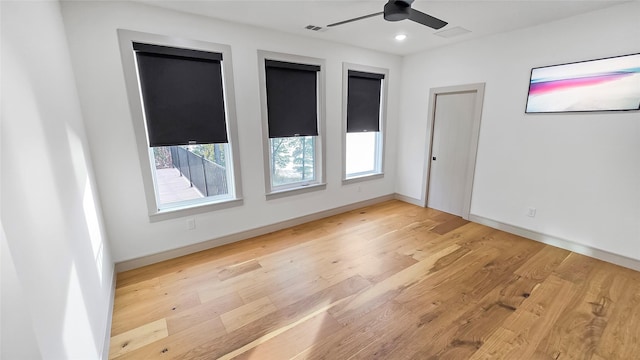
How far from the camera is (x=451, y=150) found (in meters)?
4.20

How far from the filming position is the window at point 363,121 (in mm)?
4152

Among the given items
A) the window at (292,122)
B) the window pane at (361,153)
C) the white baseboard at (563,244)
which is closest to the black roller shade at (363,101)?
the window pane at (361,153)

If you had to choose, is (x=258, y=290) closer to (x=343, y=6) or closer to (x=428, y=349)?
(x=428, y=349)

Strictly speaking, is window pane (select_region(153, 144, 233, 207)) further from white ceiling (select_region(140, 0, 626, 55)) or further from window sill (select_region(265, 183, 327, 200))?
white ceiling (select_region(140, 0, 626, 55))

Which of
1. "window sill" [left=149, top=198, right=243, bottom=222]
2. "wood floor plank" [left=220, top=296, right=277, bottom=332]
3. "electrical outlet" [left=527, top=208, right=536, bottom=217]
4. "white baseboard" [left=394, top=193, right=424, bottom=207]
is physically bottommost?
"wood floor plank" [left=220, top=296, right=277, bottom=332]

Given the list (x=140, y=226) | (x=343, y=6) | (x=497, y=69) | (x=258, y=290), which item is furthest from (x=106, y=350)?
(x=497, y=69)

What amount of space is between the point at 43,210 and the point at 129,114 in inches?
69.6

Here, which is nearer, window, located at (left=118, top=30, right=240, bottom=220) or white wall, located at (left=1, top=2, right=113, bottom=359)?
white wall, located at (left=1, top=2, right=113, bottom=359)

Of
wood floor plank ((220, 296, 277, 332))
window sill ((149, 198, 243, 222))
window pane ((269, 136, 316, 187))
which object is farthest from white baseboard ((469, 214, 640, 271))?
window sill ((149, 198, 243, 222))

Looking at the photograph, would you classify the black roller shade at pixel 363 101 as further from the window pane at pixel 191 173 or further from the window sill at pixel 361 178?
the window pane at pixel 191 173

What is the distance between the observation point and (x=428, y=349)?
1.83m

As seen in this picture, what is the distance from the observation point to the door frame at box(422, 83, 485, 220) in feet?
12.3

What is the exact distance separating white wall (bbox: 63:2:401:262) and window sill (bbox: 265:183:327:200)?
7 cm

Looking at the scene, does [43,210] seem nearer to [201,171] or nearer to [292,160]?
[201,171]
